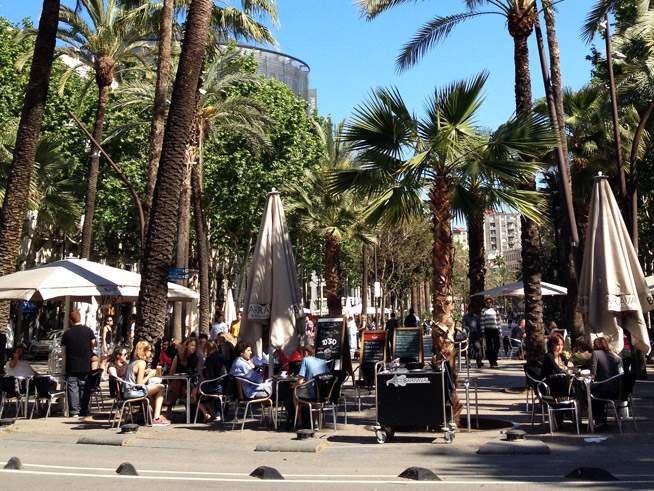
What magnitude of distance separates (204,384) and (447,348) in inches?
157

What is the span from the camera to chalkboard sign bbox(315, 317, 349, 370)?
17156mm

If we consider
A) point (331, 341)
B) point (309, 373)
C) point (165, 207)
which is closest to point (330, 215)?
Result: point (331, 341)

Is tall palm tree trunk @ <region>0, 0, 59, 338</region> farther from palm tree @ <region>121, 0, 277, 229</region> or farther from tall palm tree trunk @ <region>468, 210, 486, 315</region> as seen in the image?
tall palm tree trunk @ <region>468, 210, 486, 315</region>

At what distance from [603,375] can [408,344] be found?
21.0 feet

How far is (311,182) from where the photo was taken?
2895 centimetres

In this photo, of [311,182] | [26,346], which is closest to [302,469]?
[311,182]

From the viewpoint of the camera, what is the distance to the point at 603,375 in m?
10.8

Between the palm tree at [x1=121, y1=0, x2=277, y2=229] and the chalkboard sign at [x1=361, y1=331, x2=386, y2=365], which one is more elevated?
the palm tree at [x1=121, y1=0, x2=277, y2=229]

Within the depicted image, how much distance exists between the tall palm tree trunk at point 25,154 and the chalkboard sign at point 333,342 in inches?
262

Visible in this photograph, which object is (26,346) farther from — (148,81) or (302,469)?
(302,469)

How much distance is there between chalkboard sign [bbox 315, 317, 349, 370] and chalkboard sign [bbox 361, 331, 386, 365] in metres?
0.63

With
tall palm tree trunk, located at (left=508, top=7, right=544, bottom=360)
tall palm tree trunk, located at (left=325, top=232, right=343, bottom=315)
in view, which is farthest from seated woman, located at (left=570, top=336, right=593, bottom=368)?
tall palm tree trunk, located at (left=325, top=232, right=343, bottom=315)

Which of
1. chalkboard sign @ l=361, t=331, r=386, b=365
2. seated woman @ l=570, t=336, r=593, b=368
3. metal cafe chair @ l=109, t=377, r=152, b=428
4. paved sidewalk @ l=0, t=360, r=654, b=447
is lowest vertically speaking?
paved sidewalk @ l=0, t=360, r=654, b=447

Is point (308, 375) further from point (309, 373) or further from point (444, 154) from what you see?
point (444, 154)
